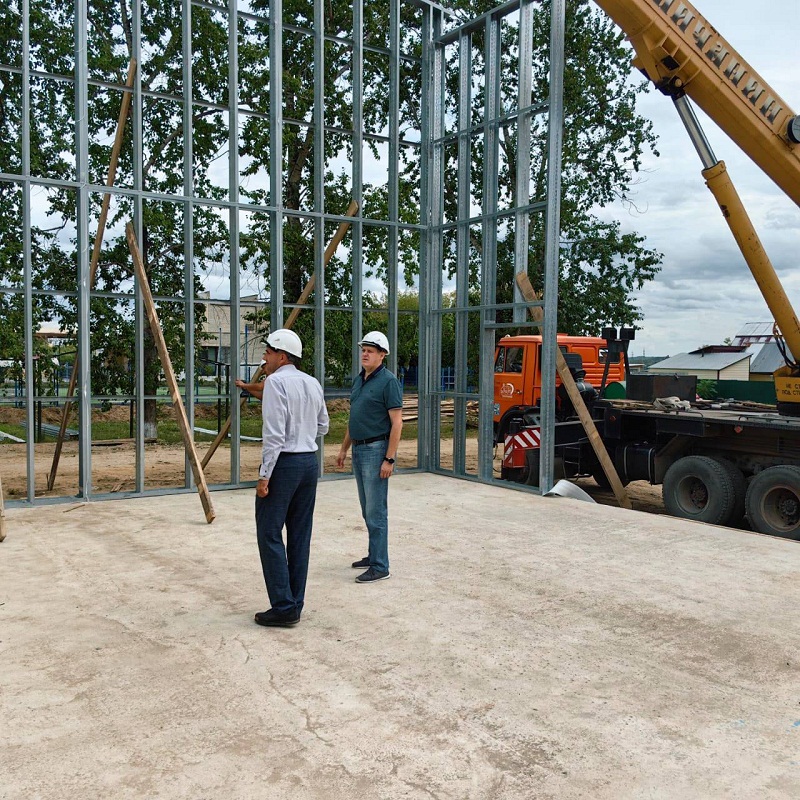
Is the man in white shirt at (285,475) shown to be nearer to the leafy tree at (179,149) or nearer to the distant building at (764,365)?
the leafy tree at (179,149)

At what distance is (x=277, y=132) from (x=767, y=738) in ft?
31.5

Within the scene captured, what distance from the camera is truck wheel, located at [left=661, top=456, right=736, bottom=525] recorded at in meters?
9.15

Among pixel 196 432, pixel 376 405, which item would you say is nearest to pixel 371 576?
pixel 376 405

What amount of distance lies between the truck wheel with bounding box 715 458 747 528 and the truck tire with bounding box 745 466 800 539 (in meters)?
0.23

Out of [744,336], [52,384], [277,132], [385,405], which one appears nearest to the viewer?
[385,405]

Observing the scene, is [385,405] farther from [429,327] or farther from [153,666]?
[429,327]

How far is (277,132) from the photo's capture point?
1090 cm

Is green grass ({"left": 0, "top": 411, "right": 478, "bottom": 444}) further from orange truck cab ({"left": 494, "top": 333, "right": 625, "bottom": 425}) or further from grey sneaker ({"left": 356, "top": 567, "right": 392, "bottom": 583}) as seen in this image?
grey sneaker ({"left": 356, "top": 567, "right": 392, "bottom": 583})

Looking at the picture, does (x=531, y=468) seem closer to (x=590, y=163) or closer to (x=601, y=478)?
(x=601, y=478)

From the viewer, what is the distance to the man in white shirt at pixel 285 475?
480cm

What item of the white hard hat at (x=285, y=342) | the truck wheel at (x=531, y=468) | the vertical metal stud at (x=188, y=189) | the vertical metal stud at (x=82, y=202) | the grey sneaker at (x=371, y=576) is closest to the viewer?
the white hard hat at (x=285, y=342)

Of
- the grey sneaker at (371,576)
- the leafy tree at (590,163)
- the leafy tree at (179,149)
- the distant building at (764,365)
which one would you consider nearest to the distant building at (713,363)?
the distant building at (764,365)

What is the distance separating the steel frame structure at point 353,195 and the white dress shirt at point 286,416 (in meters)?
4.94

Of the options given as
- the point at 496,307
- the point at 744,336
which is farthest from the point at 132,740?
the point at 744,336
